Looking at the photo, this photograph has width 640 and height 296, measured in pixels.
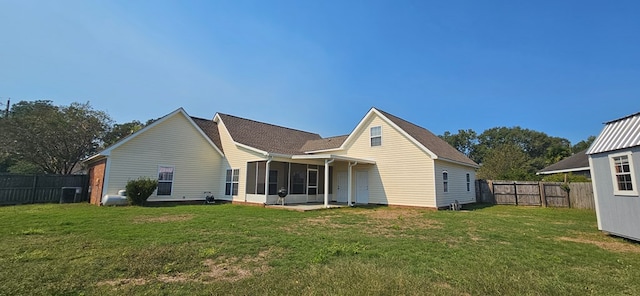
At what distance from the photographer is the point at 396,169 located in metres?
15.7

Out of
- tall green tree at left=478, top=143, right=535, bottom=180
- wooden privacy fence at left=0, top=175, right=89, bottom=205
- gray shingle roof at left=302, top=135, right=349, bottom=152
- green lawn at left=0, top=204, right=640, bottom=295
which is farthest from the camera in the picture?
tall green tree at left=478, top=143, right=535, bottom=180

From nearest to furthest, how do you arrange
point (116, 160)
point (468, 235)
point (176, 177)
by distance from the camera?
point (468, 235)
point (116, 160)
point (176, 177)

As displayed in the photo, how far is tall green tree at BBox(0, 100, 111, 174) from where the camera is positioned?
24484 mm

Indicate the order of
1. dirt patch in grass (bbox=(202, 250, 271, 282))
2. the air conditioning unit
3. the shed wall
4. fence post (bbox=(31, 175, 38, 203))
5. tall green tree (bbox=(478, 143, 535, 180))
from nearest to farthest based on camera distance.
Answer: dirt patch in grass (bbox=(202, 250, 271, 282)), the shed wall, fence post (bbox=(31, 175, 38, 203)), the air conditioning unit, tall green tree (bbox=(478, 143, 535, 180))

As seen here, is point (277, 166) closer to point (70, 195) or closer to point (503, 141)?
point (70, 195)

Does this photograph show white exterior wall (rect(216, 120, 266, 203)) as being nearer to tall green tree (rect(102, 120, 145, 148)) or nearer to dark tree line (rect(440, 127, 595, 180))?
tall green tree (rect(102, 120, 145, 148))

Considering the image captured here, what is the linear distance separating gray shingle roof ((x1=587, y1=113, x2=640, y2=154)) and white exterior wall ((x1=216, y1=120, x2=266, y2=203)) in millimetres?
13021

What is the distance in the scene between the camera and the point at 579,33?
40.2 ft

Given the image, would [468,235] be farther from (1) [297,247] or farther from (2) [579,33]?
(2) [579,33]

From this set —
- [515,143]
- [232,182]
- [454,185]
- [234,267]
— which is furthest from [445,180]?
[515,143]

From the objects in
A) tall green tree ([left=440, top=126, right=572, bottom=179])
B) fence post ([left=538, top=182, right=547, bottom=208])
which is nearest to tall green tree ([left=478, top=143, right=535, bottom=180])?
fence post ([left=538, top=182, right=547, bottom=208])

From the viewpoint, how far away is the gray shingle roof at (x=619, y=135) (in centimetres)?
707

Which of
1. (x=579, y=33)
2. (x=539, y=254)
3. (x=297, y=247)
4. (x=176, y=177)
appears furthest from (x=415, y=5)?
(x=176, y=177)

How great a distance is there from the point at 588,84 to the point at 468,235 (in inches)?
595
